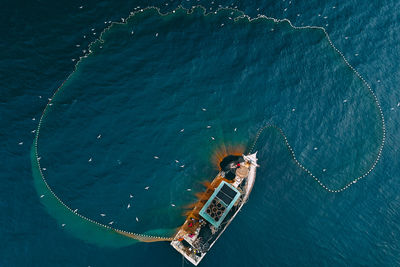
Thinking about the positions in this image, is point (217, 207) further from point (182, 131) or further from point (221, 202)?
point (182, 131)

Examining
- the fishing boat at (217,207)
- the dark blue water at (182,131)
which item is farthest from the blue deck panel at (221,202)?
the dark blue water at (182,131)

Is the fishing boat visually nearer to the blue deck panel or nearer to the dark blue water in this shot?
the blue deck panel

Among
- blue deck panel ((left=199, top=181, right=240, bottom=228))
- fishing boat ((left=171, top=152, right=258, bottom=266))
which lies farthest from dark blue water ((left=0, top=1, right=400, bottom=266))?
blue deck panel ((left=199, top=181, right=240, bottom=228))

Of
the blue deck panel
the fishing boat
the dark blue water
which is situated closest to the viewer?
the blue deck panel

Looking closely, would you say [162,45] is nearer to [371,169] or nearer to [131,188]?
[131,188]

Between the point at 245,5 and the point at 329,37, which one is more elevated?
the point at 329,37

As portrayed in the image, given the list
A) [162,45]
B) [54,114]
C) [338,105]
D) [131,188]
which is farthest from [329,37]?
[54,114]
